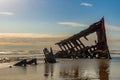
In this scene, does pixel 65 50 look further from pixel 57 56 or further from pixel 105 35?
pixel 105 35

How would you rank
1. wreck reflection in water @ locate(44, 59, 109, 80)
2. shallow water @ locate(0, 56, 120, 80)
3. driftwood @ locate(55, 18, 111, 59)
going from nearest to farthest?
shallow water @ locate(0, 56, 120, 80) < wreck reflection in water @ locate(44, 59, 109, 80) < driftwood @ locate(55, 18, 111, 59)

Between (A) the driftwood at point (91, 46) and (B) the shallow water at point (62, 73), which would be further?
(A) the driftwood at point (91, 46)

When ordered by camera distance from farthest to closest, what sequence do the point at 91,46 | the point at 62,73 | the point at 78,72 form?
the point at 91,46 < the point at 78,72 < the point at 62,73

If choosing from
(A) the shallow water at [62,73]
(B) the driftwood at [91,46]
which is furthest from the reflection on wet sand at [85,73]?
(B) the driftwood at [91,46]

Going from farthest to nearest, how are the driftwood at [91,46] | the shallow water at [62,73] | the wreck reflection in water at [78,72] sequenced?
1. the driftwood at [91,46]
2. the wreck reflection in water at [78,72]
3. the shallow water at [62,73]

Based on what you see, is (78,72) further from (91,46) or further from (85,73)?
(91,46)

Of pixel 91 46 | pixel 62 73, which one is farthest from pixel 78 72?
pixel 91 46

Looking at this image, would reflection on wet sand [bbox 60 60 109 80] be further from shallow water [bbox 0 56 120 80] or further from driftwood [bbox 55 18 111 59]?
driftwood [bbox 55 18 111 59]

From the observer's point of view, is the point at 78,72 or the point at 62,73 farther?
the point at 78,72

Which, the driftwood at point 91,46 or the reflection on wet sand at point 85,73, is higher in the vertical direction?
the driftwood at point 91,46

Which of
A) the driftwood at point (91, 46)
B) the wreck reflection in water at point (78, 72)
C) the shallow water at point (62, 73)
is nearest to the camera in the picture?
the shallow water at point (62, 73)

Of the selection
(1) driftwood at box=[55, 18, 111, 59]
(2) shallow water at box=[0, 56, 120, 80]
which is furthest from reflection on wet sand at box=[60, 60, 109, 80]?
(1) driftwood at box=[55, 18, 111, 59]

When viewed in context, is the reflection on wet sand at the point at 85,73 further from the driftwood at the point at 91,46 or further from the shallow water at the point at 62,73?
the driftwood at the point at 91,46
